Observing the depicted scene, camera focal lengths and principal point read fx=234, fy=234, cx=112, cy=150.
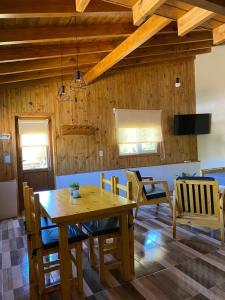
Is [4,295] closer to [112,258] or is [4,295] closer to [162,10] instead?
[112,258]

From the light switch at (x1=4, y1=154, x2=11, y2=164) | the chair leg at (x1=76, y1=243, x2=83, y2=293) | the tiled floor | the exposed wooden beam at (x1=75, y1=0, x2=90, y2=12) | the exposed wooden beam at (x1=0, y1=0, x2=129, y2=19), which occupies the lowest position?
the tiled floor

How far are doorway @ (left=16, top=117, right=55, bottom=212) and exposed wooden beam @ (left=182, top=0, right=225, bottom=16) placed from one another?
4063mm

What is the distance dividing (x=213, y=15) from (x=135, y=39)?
1.55 m

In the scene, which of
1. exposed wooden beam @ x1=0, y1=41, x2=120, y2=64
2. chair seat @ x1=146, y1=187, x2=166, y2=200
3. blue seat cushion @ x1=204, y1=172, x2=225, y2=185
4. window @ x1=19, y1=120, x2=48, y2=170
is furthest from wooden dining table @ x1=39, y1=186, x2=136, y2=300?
blue seat cushion @ x1=204, y1=172, x2=225, y2=185

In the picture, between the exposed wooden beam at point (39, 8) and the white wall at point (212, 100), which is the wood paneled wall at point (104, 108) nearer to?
the white wall at point (212, 100)

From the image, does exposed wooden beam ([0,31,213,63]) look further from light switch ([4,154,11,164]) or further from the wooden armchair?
the wooden armchair

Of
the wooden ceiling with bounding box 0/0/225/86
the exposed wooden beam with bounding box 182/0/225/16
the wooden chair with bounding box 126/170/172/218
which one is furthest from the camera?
the wooden chair with bounding box 126/170/172/218

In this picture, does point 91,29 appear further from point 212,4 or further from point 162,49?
point 162,49

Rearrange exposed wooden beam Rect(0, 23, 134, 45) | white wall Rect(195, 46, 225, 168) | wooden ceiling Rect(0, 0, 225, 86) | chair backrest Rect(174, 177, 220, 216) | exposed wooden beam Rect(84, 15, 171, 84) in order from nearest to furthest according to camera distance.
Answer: wooden ceiling Rect(0, 0, 225, 86), exposed wooden beam Rect(0, 23, 134, 45), exposed wooden beam Rect(84, 15, 171, 84), chair backrest Rect(174, 177, 220, 216), white wall Rect(195, 46, 225, 168)

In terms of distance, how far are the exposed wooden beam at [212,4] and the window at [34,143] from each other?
13.5 ft

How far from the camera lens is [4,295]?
2.28 metres

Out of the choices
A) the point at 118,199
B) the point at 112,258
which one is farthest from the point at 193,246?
the point at 118,199

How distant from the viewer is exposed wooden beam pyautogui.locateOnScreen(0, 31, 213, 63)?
331 cm

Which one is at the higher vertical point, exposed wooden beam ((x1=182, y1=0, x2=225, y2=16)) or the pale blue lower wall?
exposed wooden beam ((x1=182, y1=0, x2=225, y2=16))
